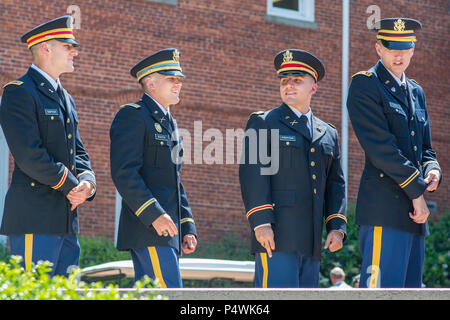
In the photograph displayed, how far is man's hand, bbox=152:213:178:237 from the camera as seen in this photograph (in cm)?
607

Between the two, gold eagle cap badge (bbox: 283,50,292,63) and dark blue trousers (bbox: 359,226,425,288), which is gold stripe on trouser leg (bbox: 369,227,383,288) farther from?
gold eagle cap badge (bbox: 283,50,292,63)

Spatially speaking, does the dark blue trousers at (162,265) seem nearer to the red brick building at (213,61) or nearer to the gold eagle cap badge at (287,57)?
the gold eagle cap badge at (287,57)

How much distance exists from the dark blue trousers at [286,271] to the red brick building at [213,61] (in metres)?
8.43

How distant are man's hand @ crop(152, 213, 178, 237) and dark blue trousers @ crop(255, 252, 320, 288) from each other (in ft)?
2.16

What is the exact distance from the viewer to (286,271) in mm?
6133

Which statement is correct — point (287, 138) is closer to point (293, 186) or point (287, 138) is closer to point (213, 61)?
point (293, 186)

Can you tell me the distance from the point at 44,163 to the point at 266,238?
5.27 feet

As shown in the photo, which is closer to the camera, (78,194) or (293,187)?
(78,194)

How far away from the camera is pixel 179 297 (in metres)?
4.62

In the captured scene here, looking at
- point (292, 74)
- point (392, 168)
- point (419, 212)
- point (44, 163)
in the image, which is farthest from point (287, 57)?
point (44, 163)

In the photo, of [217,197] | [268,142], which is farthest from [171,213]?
[217,197]

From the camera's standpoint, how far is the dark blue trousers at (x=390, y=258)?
5953 mm

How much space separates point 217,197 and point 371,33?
4.70 metres
